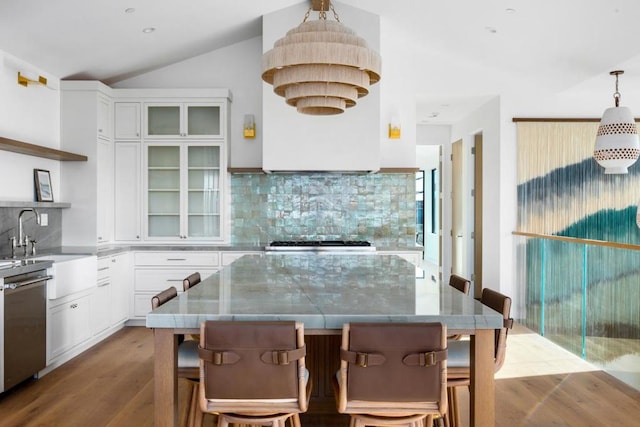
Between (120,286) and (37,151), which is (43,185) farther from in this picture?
(120,286)

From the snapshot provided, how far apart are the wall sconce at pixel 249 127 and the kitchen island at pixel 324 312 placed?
356 cm

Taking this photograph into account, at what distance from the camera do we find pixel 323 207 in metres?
6.22

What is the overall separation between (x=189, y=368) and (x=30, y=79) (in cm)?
357

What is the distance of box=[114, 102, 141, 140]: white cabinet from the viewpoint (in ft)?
19.2

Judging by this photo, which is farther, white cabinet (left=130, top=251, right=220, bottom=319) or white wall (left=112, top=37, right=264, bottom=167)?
white wall (left=112, top=37, right=264, bottom=167)

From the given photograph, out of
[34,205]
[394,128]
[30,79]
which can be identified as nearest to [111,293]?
[34,205]

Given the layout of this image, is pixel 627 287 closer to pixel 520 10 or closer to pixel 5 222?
pixel 520 10

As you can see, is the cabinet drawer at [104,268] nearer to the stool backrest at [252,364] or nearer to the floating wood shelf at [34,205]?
the floating wood shelf at [34,205]

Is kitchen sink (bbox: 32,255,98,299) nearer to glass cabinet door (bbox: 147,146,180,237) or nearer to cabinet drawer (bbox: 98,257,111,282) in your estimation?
cabinet drawer (bbox: 98,257,111,282)

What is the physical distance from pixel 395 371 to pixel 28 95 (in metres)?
4.51

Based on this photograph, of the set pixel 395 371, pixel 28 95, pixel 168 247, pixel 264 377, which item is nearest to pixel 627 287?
pixel 395 371

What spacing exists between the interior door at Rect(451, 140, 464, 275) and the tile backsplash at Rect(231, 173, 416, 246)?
209 centimetres

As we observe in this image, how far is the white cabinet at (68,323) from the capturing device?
4.11m

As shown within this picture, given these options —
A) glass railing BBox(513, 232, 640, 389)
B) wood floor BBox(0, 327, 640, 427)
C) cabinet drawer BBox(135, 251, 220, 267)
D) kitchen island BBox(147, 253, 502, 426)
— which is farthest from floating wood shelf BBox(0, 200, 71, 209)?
glass railing BBox(513, 232, 640, 389)
